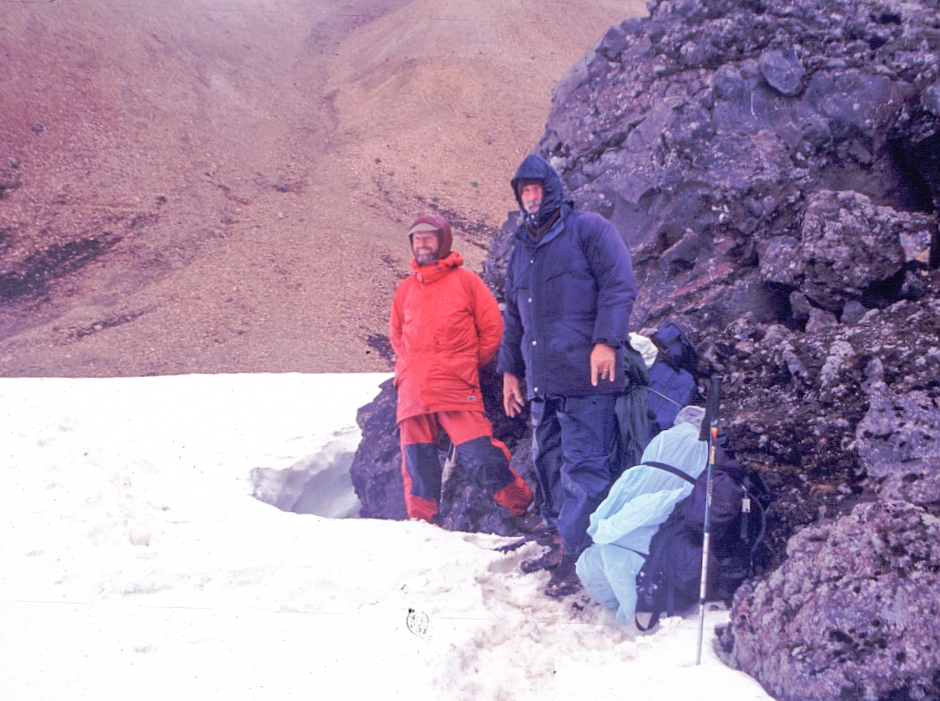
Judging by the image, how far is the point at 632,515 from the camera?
3281 mm

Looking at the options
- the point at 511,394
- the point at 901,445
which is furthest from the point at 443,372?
the point at 901,445

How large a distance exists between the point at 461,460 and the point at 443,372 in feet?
1.97

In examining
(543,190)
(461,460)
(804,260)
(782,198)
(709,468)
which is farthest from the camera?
(782,198)

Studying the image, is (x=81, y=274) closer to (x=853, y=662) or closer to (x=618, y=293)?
(x=618, y=293)

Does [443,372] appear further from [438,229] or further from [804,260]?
[804,260]

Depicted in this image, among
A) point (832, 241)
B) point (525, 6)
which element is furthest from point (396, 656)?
point (525, 6)

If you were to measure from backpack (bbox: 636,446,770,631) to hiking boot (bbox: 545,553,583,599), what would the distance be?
18.6 inches

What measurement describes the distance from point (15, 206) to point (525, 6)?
19764 millimetres

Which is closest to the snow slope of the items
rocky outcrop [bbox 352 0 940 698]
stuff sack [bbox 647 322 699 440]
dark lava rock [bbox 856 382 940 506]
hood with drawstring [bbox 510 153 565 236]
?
rocky outcrop [bbox 352 0 940 698]

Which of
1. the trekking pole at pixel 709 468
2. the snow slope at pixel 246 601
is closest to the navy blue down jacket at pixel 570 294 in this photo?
the trekking pole at pixel 709 468

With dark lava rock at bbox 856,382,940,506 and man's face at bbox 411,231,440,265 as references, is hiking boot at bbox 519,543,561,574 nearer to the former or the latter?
dark lava rock at bbox 856,382,940,506

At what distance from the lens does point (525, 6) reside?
2888 centimetres

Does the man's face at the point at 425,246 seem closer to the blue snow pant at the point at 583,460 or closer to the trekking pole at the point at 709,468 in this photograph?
the blue snow pant at the point at 583,460

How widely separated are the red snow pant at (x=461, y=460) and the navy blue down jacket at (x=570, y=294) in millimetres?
842
